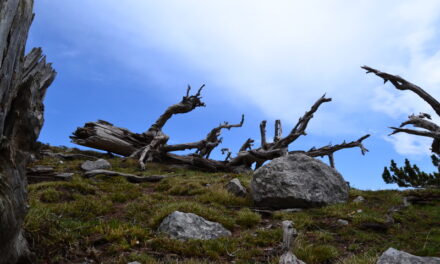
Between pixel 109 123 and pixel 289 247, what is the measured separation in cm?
2416

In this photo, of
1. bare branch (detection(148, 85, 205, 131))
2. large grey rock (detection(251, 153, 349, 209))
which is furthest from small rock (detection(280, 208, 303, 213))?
bare branch (detection(148, 85, 205, 131))

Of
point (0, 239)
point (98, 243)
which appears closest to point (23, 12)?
point (0, 239)

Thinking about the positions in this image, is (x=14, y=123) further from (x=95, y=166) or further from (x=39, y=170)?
(x=95, y=166)

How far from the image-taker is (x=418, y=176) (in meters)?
31.3

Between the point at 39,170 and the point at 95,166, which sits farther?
the point at 95,166

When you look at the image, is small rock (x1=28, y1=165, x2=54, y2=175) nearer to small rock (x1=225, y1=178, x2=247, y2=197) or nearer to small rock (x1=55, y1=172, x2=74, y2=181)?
small rock (x1=55, y1=172, x2=74, y2=181)

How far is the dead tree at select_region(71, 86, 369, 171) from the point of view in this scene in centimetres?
2361

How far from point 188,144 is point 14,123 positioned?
73.3ft

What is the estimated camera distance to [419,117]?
17.2 metres

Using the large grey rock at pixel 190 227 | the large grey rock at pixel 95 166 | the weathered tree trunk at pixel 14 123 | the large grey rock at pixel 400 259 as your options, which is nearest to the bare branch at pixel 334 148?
the large grey rock at pixel 95 166

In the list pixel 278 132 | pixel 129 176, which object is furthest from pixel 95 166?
pixel 278 132

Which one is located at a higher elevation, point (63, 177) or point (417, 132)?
point (417, 132)

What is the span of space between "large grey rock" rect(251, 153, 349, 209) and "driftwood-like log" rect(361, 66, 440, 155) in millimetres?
3963

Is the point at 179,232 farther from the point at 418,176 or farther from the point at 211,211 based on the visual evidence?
the point at 418,176
